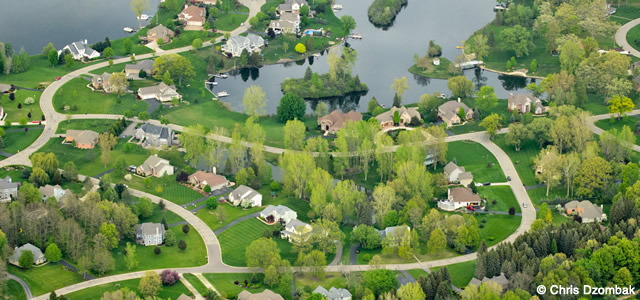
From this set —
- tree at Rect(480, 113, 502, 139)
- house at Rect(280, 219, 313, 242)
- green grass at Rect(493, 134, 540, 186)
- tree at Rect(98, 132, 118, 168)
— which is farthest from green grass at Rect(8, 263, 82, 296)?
tree at Rect(480, 113, 502, 139)

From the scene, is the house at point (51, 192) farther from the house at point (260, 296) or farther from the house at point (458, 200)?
A: the house at point (458, 200)

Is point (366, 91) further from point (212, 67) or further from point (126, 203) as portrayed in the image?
point (126, 203)

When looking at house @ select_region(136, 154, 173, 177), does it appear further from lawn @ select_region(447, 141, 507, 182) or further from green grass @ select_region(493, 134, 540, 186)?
green grass @ select_region(493, 134, 540, 186)

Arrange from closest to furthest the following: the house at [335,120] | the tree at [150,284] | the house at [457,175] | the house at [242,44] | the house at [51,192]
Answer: the tree at [150,284]
the house at [51,192]
the house at [457,175]
the house at [335,120]
the house at [242,44]

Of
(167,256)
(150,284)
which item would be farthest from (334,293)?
(167,256)

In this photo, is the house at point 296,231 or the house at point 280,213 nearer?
the house at point 296,231

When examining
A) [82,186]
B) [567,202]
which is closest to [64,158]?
[82,186]

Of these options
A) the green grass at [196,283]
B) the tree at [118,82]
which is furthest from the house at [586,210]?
the tree at [118,82]

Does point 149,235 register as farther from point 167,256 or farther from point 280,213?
point 280,213
